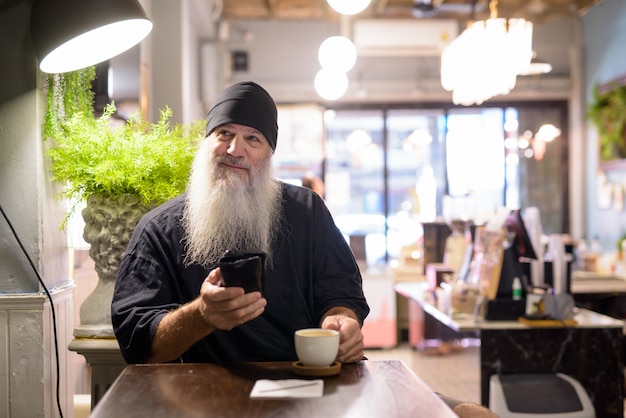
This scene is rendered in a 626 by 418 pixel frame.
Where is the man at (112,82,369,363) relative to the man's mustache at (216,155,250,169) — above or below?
below

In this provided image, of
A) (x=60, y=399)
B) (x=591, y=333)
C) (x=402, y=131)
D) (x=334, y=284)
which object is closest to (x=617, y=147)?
(x=402, y=131)

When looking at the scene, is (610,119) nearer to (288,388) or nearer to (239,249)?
(239,249)

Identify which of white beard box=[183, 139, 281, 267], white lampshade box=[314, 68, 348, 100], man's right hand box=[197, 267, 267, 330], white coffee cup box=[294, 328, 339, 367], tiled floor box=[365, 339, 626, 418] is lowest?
tiled floor box=[365, 339, 626, 418]

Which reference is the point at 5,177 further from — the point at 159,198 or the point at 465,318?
the point at 465,318

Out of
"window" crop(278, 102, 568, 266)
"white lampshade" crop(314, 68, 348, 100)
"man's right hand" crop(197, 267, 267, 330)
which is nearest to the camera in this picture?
"man's right hand" crop(197, 267, 267, 330)

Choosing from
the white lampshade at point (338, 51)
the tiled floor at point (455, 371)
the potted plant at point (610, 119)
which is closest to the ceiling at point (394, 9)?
the potted plant at point (610, 119)

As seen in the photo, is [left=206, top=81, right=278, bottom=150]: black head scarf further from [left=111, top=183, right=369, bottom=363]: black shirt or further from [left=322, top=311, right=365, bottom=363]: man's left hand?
[left=322, top=311, right=365, bottom=363]: man's left hand

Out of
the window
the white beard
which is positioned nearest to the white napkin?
the white beard

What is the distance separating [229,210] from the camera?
205cm

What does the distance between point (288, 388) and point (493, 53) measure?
3.14 m

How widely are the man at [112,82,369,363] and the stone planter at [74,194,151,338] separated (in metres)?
0.21

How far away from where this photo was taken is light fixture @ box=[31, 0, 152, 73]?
6.40 feet

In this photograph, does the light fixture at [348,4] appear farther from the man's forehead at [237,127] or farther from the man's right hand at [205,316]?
the man's right hand at [205,316]

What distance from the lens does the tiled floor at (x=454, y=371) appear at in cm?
350
